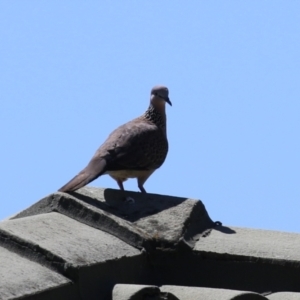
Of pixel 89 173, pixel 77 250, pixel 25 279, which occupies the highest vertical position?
pixel 89 173

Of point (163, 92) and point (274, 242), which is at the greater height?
point (163, 92)

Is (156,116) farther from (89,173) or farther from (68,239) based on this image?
(68,239)

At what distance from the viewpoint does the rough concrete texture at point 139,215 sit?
385 centimetres

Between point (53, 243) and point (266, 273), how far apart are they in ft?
3.09

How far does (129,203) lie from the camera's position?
14.2 feet

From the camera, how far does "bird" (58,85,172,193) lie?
6.58 metres

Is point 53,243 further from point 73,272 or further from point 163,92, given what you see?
point 163,92

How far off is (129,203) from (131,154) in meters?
2.61

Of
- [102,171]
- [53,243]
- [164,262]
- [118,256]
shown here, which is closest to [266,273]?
[164,262]

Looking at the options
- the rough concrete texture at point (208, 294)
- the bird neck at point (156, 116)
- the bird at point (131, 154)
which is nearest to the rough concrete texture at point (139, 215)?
the rough concrete texture at point (208, 294)

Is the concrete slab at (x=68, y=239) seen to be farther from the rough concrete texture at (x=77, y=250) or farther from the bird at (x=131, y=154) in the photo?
the bird at (x=131, y=154)

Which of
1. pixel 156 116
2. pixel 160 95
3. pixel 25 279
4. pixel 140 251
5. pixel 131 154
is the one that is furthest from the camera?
pixel 160 95

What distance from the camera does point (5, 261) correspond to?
309 cm

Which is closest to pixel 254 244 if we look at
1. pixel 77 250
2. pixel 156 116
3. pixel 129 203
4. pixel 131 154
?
pixel 129 203
